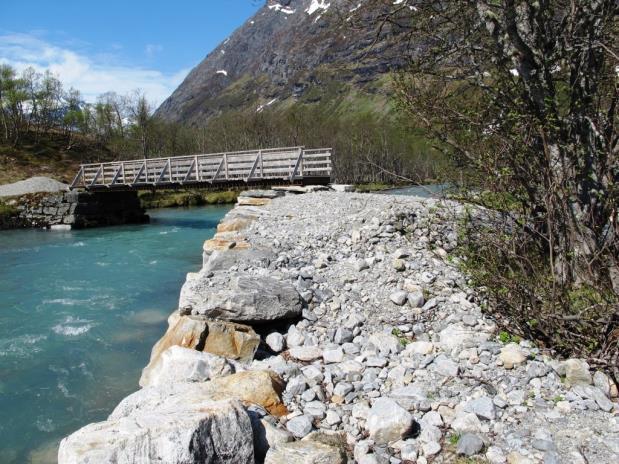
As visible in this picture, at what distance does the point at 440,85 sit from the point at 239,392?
16.5 feet

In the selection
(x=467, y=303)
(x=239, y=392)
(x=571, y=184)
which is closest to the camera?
(x=239, y=392)

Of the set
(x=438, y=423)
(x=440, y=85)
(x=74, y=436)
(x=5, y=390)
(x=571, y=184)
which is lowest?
(x=5, y=390)

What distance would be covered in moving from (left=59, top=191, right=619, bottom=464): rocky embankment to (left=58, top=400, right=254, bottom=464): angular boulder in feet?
0.03

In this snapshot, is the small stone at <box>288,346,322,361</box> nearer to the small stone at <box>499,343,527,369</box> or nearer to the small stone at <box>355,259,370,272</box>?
the small stone at <box>499,343,527,369</box>

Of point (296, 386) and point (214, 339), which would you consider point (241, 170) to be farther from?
point (296, 386)

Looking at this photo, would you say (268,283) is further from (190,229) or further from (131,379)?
(190,229)

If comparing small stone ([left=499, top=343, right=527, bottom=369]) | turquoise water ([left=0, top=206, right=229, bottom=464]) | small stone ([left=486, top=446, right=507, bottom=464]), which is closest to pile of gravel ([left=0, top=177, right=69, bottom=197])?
turquoise water ([left=0, top=206, right=229, bottom=464])

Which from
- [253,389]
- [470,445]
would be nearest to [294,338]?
[253,389]

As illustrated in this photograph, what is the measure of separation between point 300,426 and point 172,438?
1312mm

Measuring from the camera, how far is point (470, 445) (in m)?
3.68

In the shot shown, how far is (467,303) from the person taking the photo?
6.26 metres

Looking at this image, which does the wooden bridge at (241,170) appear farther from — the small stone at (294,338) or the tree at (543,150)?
the small stone at (294,338)

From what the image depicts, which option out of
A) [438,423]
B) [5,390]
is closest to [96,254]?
[5,390]

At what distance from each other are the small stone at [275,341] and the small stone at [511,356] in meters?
2.72
